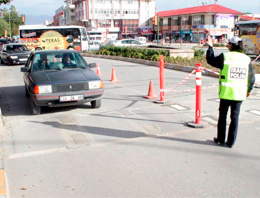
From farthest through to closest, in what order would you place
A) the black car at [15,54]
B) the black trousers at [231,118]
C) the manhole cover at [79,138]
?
1. the black car at [15,54]
2. the manhole cover at [79,138]
3. the black trousers at [231,118]

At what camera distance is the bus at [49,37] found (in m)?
32.9

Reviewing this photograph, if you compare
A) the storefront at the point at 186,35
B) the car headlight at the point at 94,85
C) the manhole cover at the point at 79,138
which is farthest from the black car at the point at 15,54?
the storefront at the point at 186,35

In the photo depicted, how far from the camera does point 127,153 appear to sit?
491cm

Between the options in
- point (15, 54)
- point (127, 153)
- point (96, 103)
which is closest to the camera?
point (127, 153)

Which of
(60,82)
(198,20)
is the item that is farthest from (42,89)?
(198,20)

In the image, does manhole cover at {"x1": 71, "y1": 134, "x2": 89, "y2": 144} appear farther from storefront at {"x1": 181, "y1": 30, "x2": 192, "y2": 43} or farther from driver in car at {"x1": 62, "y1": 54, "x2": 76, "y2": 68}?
storefront at {"x1": 181, "y1": 30, "x2": 192, "y2": 43}

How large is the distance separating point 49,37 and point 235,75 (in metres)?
31.0

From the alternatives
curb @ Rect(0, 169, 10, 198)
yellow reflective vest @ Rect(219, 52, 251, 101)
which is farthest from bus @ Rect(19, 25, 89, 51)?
curb @ Rect(0, 169, 10, 198)

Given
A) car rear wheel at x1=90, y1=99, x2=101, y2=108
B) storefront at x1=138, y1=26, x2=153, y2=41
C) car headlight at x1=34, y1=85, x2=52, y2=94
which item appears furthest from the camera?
storefront at x1=138, y1=26, x2=153, y2=41

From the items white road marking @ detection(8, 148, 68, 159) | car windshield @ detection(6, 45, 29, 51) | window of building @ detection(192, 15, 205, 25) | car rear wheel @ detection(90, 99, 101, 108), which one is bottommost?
white road marking @ detection(8, 148, 68, 159)

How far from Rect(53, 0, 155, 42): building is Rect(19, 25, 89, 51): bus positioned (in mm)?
43887

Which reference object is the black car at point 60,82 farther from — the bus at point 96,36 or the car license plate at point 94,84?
the bus at point 96,36

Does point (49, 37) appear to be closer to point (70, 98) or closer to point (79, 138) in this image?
point (70, 98)

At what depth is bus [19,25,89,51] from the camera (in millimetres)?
32938
